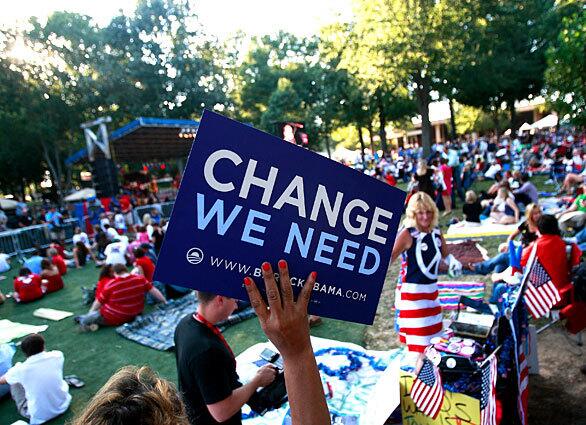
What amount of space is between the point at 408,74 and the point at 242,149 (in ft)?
73.2

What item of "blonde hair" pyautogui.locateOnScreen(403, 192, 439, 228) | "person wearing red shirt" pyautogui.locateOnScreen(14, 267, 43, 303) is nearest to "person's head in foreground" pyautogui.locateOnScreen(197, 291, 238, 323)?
"blonde hair" pyautogui.locateOnScreen(403, 192, 439, 228)

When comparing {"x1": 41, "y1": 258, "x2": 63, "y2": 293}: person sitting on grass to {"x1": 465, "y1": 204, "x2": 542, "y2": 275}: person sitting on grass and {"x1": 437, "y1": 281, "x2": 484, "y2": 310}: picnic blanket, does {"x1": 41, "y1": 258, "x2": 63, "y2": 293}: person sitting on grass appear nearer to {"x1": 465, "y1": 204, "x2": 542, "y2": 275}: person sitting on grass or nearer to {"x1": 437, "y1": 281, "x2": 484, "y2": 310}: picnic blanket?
{"x1": 437, "y1": 281, "x2": 484, "y2": 310}: picnic blanket

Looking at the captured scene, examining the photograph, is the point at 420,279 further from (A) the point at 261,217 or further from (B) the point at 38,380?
(B) the point at 38,380

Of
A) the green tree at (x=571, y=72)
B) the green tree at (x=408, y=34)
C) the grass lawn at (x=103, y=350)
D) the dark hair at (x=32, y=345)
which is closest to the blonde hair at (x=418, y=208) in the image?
the grass lawn at (x=103, y=350)

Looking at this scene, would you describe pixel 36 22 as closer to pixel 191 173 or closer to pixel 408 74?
pixel 408 74

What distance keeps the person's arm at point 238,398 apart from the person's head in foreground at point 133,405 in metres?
1.11

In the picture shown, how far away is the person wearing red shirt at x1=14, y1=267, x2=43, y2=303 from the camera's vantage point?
29.1ft

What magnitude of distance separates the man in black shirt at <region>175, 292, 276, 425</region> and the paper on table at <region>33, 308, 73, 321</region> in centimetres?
663

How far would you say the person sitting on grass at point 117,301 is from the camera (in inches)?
265

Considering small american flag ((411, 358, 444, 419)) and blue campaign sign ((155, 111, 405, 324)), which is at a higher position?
blue campaign sign ((155, 111, 405, 324))

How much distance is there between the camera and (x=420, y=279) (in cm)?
387

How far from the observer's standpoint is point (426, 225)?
4.00m

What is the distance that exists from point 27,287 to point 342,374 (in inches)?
318

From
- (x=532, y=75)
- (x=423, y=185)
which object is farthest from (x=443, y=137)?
(x=423, y=185)
